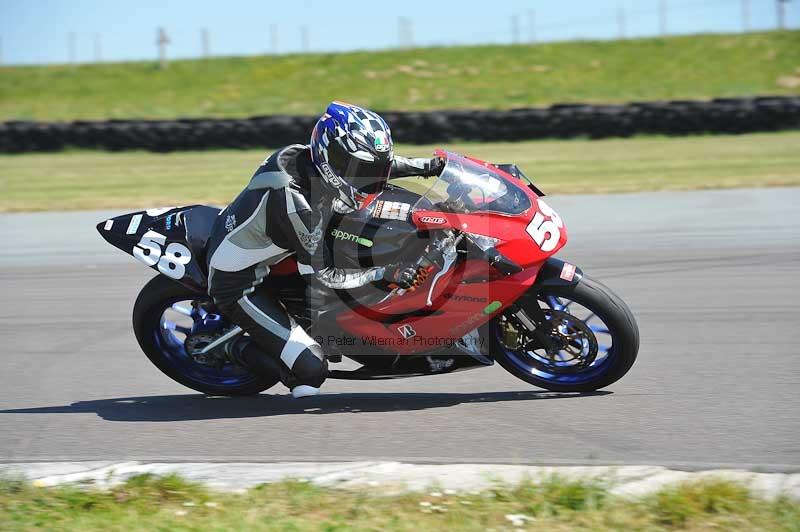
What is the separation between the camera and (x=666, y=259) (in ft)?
30.7

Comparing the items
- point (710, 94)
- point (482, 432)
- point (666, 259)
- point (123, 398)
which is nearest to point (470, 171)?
point (482, 432)

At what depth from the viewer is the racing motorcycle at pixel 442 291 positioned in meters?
5.04

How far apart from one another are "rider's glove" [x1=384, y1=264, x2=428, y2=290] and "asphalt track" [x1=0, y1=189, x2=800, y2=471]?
678mm

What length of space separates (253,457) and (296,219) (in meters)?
1.14

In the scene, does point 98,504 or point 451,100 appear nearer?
point 98,504

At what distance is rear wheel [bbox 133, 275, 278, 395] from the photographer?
564cm

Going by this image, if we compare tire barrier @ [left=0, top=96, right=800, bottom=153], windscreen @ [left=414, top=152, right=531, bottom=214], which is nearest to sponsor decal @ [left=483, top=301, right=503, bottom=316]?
windscreen @ [left=414, top=152, right=531, bottom=214]

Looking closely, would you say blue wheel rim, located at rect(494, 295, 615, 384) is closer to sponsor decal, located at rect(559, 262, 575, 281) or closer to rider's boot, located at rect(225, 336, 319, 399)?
sponsor decal, located at rect(559, 262, 575, 281)

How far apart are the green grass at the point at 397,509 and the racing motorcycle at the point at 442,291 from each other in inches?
52.4

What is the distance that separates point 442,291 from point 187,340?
60.2 inches

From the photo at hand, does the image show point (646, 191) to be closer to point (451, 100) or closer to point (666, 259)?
point (666, 259)

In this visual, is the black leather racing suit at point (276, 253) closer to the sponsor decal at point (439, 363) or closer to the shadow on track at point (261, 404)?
the shadow on track at point (261, 404)

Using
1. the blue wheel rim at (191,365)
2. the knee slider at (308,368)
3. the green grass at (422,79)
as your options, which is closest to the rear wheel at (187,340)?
the blue wheel rim at (191,365)

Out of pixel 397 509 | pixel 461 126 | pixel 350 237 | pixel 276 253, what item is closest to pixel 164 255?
pixel 276 253
